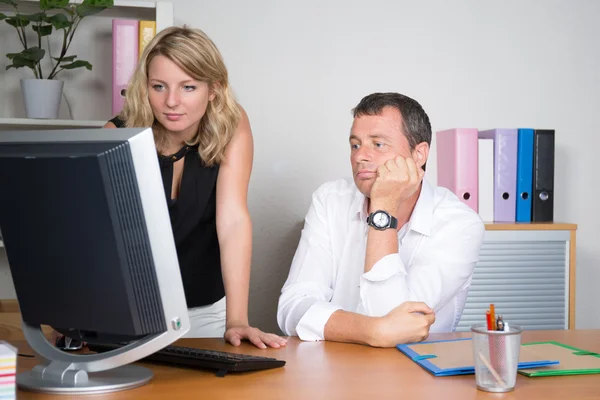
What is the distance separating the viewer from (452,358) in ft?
4.58

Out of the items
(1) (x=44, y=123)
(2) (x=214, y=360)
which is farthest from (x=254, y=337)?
(1) (x=44, y=123)

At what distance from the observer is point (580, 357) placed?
1439 millimetres

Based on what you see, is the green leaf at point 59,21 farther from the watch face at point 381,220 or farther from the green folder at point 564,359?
the green folder at point 564,359

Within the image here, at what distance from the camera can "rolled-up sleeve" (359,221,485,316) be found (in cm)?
176

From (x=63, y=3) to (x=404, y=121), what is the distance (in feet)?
4.32

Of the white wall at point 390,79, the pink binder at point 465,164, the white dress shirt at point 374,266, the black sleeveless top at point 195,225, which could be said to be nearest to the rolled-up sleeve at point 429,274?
the white dress shirt at point 374,266

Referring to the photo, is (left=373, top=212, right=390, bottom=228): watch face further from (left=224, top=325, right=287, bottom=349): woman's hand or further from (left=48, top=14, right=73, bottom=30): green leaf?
(left=48, top=14, right=73, bottom=30): green leaf

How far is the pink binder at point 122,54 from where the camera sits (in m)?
2.69

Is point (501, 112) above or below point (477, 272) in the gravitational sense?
above

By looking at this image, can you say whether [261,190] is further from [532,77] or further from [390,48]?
[532,77]

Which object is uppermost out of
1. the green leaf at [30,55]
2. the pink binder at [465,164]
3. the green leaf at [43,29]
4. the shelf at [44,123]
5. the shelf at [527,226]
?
the green leaf at [43,29]

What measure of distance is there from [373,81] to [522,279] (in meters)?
1.01

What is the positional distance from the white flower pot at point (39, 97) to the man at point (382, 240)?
3.66 ft

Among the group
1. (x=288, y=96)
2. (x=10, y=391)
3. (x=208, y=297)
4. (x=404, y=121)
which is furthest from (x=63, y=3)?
(x=10, y=391)
